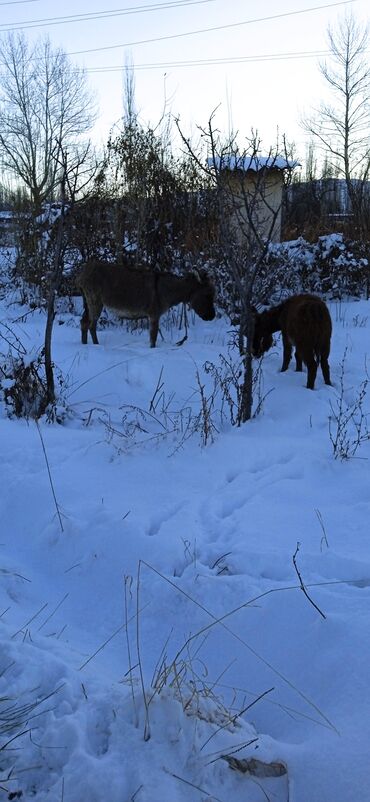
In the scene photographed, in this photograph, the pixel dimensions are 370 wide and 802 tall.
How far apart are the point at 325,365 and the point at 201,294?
3000 mm

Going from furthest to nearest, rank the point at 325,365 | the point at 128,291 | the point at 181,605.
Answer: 1. the point at 128,291
2. the point at 325,365
3. the point at 181,605

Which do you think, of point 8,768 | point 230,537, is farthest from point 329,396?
point 8,768

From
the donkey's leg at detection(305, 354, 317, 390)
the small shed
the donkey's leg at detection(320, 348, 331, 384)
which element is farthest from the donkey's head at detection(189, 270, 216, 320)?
the donkey's leg at detection(305, 354, 317, 390)

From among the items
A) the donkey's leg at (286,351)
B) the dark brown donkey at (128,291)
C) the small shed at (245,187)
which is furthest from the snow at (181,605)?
the dark brown donkey at (128,291)

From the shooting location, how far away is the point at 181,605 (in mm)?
3197

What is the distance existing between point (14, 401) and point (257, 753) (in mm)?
4467

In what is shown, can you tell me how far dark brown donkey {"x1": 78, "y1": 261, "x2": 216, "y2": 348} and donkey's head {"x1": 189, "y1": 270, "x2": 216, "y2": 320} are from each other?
34mm

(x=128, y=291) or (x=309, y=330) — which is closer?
(x=309, y=330)

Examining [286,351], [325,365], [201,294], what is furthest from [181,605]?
[201,294]

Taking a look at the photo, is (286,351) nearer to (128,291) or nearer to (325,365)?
(325,365)

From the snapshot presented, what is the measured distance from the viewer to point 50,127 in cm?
3412

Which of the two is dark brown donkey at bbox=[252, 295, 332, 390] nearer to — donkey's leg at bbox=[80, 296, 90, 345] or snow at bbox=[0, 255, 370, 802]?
snow at bbox=[0, 255, 370, 802]

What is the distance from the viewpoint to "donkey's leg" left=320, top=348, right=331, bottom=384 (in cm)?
676

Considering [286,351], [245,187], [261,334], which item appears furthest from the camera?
[261,334]
